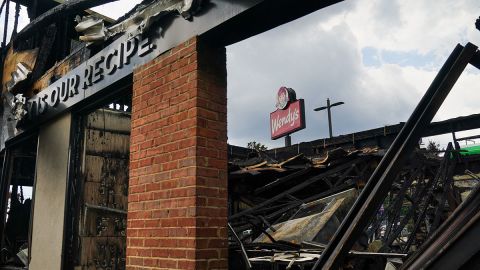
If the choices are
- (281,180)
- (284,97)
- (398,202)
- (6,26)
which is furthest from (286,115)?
(6,26)

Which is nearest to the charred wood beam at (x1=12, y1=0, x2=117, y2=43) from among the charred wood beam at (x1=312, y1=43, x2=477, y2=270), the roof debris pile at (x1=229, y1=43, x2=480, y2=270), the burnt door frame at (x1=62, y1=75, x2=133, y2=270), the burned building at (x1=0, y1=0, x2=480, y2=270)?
the burned building at (x1=0, y1=0, x2=480, y2=270)

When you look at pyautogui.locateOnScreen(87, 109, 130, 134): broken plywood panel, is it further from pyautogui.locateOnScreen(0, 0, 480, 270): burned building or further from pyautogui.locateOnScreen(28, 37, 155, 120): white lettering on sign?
pyautogui.locateOnScreen(28, 37, 155, 120): white lettering on sign

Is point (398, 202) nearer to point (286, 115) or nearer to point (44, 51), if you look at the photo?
point (44, 51)

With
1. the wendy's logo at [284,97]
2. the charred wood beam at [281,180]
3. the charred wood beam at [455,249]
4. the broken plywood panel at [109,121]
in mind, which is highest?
the wendy's logo at [284,97]

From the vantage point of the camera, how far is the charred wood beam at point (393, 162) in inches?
89.3

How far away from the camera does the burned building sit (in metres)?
3.01

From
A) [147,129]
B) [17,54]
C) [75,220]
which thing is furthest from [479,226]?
[17,54]

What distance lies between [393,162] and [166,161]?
1852mm

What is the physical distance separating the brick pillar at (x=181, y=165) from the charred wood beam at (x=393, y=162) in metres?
1.04

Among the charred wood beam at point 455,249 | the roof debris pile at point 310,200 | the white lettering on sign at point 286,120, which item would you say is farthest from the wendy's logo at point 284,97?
the charred wood beam at point 455,249

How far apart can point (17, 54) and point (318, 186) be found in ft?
22.2

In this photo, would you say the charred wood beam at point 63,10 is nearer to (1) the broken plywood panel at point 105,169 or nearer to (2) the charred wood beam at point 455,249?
(1) the broken plywood panel at point 105,169

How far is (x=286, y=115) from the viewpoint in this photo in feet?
75.7

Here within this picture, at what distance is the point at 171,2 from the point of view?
366 centimetres
